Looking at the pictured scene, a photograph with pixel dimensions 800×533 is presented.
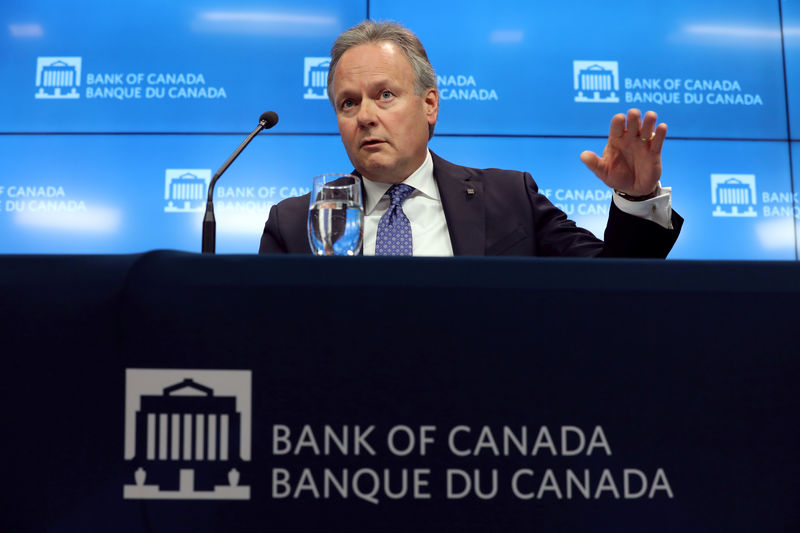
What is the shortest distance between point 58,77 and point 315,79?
1029 millimetres

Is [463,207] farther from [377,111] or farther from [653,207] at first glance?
[653,207]

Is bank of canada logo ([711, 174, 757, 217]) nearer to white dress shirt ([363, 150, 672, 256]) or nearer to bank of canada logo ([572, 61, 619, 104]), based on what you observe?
bank of canada logo ([572, 61, 619, 104])

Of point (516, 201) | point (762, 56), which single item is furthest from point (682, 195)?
point (516, 201)

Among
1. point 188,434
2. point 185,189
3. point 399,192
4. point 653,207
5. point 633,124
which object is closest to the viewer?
point 188,434

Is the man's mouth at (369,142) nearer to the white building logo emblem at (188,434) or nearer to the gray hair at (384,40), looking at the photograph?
the gray hair at (384,40)

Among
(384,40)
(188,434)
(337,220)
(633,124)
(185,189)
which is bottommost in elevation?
(188,434)

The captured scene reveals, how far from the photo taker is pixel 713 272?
0.59m

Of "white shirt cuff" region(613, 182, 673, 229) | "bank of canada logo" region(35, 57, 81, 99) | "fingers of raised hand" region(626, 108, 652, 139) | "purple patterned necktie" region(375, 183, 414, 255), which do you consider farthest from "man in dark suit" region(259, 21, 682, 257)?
"bank of canada logo" region(35, 57, 81, 99)

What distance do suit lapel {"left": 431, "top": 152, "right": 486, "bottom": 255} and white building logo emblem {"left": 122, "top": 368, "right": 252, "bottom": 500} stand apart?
113 cm

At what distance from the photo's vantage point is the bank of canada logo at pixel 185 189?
288cm

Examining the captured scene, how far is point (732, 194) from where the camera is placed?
291 cm

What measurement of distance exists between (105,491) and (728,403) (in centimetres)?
48

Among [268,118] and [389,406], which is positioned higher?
[268,118]

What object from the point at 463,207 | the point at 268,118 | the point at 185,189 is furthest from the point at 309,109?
the point at 463,207
